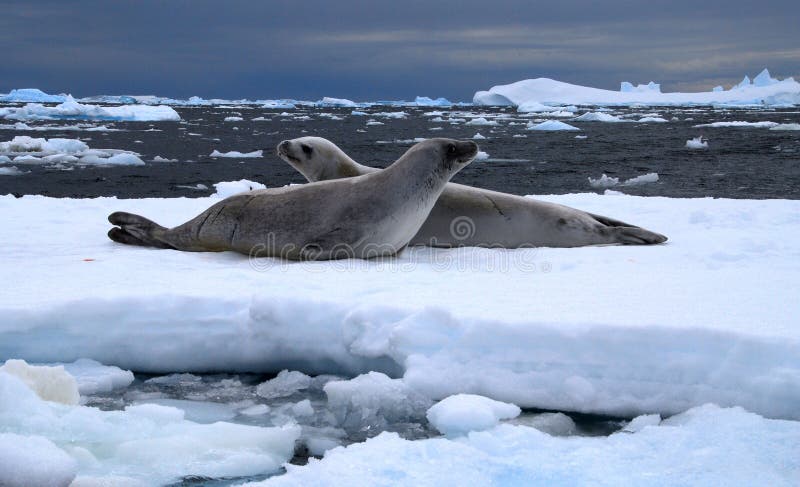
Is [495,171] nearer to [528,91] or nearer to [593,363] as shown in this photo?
[593,363]

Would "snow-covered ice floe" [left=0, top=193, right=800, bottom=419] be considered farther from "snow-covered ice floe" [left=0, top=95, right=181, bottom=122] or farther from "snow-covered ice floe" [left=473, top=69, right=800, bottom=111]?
"snow-covered ice floe" [left=473, top=69, right=800, bottom=111]

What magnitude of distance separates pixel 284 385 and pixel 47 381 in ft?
2.48

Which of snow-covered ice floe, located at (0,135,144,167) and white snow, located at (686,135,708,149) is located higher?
white snow, located at (686,135,708,149)

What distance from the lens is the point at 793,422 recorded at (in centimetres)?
238

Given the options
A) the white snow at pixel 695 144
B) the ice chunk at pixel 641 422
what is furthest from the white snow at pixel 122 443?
the white snow at pixel 695 144

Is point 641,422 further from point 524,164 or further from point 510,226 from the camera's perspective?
point 524,164

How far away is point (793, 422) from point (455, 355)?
101cm

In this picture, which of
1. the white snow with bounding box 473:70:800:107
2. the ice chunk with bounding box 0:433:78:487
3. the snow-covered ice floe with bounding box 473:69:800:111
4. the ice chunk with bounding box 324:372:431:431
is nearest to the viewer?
the ice chunk with bounding box 0:433:78:487

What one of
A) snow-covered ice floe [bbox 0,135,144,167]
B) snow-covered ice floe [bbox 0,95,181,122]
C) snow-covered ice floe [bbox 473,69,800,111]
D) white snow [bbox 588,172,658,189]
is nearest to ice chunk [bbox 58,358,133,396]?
white snow [bbox 588,172,658,189]

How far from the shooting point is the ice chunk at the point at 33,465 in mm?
2018

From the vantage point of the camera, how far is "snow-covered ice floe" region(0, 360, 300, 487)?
2.06 m

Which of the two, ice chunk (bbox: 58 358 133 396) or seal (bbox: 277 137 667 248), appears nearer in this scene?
ice chunk (bbox: 58 358 133 396)

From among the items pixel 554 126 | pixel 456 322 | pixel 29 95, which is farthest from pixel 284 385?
pixel 29 95

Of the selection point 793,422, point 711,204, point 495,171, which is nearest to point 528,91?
point 495,171
